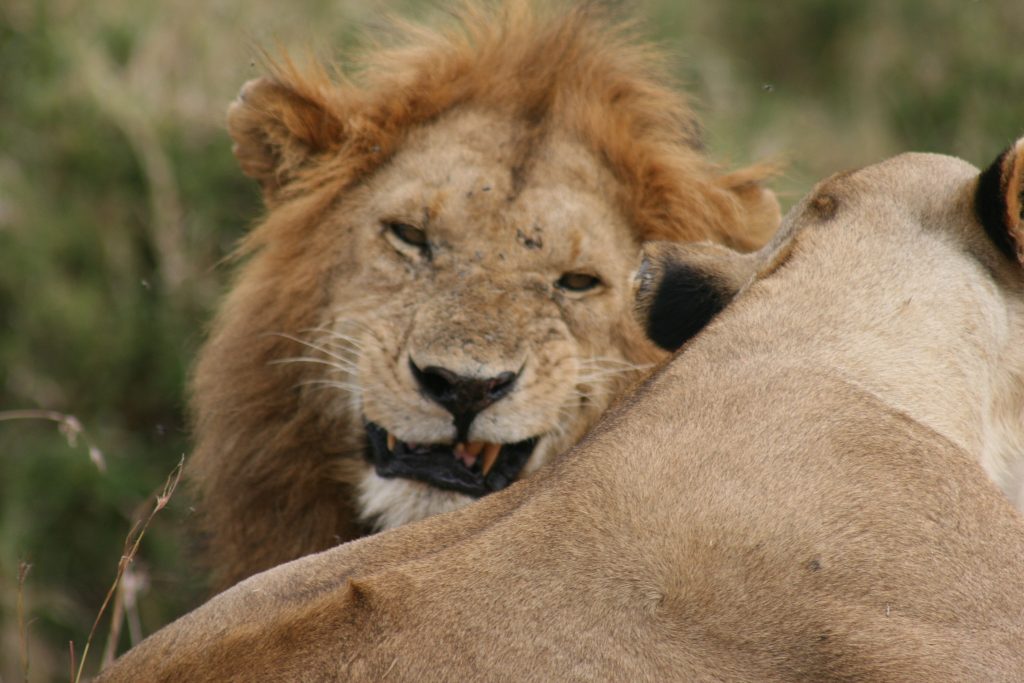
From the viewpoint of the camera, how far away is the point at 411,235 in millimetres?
3314

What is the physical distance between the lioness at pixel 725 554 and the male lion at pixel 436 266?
0.87 m

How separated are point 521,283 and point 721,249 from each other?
58 cm

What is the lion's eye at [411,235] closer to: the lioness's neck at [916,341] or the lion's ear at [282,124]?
the lion's ear at [282,124]

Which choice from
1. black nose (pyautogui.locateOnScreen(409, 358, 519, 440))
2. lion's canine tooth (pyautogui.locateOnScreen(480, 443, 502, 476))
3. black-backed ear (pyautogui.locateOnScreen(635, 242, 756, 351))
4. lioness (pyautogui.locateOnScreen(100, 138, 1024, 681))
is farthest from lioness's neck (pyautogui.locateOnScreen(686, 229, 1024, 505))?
lion's canine tooth (pyautogui.locateOnScreen(480, 443, 502, 476))

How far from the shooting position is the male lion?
307 centimetres

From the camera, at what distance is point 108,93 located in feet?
18.7

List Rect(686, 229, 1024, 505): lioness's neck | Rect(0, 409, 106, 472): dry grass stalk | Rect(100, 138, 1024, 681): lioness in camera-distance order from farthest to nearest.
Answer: Rect(0, 409, 106, 472): dry grass stalk → Rect(686, 229, 1024, 505): lioness's neck → Rect(100, 138, 1024, 681): lioness

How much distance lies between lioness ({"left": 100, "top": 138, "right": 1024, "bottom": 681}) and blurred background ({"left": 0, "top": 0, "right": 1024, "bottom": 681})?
5.32 ft

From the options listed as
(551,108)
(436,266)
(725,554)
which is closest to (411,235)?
(436,266)

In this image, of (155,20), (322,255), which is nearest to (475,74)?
(322,255)

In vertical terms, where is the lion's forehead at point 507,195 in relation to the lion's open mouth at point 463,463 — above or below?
above

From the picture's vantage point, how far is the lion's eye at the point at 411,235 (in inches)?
130

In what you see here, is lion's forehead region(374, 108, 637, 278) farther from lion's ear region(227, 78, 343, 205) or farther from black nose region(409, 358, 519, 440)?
black nose region(409, 358, 519, 440)

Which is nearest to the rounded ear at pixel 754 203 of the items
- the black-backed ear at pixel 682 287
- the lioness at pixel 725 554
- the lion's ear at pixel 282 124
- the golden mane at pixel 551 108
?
the golden mane at pixel 551 108
